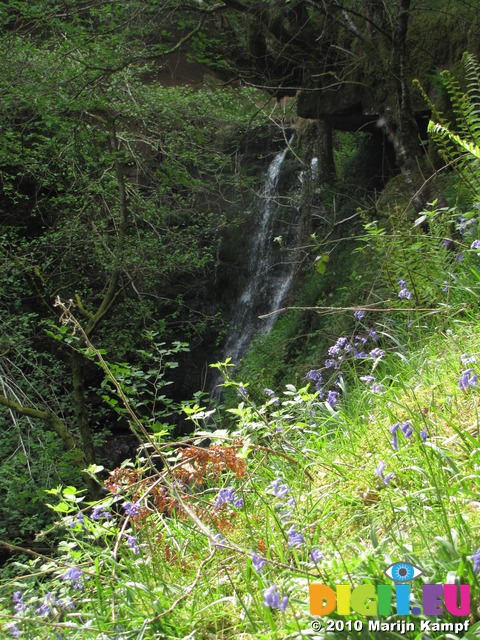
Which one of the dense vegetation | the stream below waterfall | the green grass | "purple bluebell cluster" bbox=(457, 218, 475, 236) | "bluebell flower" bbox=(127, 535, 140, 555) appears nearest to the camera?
the green grass

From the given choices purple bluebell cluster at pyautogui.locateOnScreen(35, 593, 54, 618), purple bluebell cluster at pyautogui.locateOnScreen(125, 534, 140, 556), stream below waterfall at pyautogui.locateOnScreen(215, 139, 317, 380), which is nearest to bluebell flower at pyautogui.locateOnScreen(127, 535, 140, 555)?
purple bluebell cluster at pyautogui.locateOnScreen(125, 534, 140, 556)

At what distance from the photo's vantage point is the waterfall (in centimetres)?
1000

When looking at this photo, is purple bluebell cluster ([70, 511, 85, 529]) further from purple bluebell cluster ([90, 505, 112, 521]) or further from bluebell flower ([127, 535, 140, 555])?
bluebell flower ([127, 535, 140, 555])

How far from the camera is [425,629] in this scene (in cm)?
118

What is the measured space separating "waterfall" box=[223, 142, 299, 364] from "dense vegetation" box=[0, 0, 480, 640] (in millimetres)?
342

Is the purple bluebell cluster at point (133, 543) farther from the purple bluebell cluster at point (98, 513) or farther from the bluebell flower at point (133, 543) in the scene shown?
the purple bluebell cluster at point (98, 513)

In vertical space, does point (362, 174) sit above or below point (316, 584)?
above

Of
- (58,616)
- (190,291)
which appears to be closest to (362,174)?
(190,291)

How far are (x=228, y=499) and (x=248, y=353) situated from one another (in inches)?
251

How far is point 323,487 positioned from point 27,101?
6.04m

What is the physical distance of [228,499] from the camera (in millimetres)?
1742

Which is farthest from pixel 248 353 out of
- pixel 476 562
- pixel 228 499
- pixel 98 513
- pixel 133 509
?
pixel 476 562

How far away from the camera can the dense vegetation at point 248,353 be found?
5.37 ft

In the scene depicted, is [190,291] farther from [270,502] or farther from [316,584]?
[316,584]
